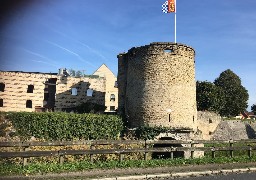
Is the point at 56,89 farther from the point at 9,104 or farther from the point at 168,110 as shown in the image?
the point at 168,110

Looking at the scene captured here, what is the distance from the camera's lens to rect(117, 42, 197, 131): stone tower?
1037 inches

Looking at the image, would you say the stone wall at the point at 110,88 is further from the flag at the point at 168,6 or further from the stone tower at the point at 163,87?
the flag at the point at 168,6

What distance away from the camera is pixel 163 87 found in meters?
26.5

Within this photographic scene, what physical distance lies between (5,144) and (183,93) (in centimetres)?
1780

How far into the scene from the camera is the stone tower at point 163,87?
2633 cm

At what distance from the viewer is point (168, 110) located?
86.1ft

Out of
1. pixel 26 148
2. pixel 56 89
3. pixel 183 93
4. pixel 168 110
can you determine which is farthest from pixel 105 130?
pixel 56 89

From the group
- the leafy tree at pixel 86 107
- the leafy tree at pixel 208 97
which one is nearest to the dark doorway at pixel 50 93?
the leafy tree at pixel 86 107

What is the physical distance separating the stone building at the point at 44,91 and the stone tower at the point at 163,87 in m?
18.4

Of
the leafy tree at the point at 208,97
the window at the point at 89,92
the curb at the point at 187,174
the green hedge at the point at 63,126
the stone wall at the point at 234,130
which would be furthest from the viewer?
the leafy tree at the point at 208,97

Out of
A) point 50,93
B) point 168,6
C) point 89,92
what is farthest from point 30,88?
point 168,6

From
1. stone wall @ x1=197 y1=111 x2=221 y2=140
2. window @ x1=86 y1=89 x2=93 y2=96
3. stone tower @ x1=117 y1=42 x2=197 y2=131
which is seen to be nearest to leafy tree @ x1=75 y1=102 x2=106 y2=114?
window @ x1=86 y1=89 x2=93 y2=96

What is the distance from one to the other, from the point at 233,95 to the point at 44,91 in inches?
1529

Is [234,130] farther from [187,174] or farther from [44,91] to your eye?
[187,174]
